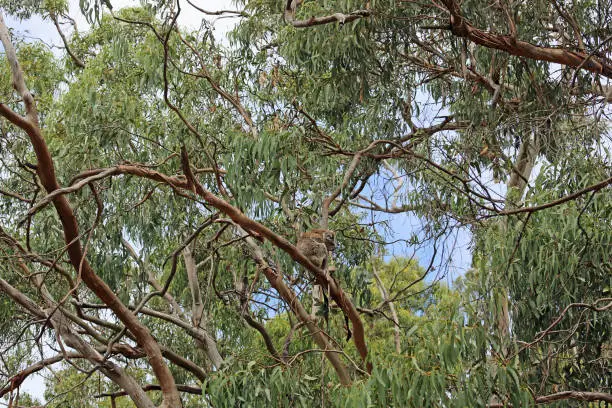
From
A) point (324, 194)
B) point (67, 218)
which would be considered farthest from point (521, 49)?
point (67, 218)

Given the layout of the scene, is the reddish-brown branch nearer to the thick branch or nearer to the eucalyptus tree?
the eucalyptus tree

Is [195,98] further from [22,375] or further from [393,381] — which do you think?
Answer: [393,381]

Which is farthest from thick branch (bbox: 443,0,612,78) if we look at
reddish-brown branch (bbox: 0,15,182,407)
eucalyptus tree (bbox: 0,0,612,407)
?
reddish-brown branch (bbox: 0,15,182,407)

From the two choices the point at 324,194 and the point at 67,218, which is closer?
the point at 67,218

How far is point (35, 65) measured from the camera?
32.2ft

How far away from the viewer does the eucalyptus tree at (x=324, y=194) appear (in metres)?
4.59

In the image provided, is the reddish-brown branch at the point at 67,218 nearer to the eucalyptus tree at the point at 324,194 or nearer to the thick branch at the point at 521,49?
the eucalyptus tree at the point at 324,194

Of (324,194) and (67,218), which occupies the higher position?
(324,194)

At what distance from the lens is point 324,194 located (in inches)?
272

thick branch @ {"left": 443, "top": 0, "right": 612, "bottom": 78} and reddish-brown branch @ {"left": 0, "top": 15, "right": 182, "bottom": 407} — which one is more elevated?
thick branch @ {"left": 443, "top": 0, "right": 612, "bottom": 78}

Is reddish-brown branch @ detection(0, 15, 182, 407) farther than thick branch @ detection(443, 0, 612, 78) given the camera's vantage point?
No

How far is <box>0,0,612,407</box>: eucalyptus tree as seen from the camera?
4586 mm

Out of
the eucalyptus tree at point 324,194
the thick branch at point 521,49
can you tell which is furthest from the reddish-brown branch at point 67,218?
the thick branch at point 521,49

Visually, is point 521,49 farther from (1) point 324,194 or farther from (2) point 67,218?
(2) point 67,218
